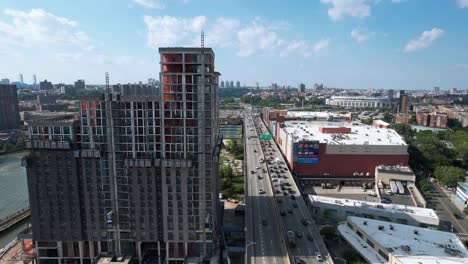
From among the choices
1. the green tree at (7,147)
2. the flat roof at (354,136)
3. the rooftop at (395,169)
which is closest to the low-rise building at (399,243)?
the rooftop at (395,169)

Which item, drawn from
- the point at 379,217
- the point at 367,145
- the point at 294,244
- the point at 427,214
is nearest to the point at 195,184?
the point at 294,244

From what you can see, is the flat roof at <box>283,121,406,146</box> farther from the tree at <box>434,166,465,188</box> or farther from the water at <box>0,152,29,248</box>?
the water at <box>0,152,29,248</box>

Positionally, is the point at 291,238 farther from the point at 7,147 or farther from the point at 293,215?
the point at 7,147

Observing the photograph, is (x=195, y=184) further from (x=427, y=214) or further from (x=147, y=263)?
(x=427, y=214)

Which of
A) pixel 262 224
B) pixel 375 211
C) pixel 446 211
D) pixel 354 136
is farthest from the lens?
pixel 354 136

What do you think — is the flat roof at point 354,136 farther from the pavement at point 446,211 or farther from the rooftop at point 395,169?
the pavement at point 446,211

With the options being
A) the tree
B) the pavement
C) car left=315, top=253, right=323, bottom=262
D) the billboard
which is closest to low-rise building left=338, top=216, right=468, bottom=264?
car left=315, top=253, right=323, bottom=262

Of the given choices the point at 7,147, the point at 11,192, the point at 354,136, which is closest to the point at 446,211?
the point at 354,136
